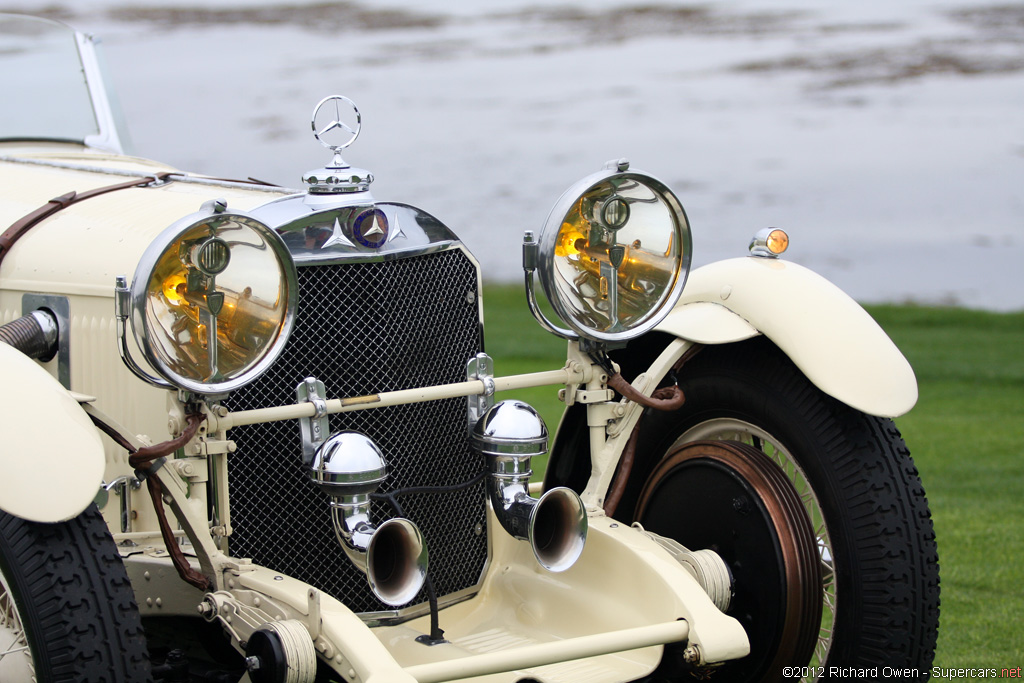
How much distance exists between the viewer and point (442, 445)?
3.12 m

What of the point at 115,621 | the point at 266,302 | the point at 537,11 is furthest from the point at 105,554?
the point at 537,11

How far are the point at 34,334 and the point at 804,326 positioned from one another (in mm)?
1880

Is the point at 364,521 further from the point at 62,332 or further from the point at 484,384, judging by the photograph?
the point at 62,332

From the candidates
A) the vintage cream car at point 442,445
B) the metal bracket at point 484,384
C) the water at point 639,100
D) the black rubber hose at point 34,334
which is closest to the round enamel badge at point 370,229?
the vintage cream car at point 442,445

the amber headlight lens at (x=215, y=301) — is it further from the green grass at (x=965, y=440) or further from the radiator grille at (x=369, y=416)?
the green grass at (x=965, y=440)

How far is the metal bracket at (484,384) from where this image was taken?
117 inches

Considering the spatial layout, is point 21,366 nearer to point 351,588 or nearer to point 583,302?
point 351,588

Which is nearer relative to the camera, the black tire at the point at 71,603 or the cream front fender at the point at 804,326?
the black tire at the point at 71,603

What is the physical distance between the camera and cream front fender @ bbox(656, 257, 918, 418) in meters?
2.92

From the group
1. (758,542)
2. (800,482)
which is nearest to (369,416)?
(758,542)

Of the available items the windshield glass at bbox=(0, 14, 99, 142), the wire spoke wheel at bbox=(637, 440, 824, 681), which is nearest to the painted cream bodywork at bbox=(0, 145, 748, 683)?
the wire spoke wheel at bbox=(637, 440, 824, 681)

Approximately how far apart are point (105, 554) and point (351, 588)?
80 cm

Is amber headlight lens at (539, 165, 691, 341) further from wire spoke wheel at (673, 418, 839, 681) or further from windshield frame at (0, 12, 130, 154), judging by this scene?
windshield frame at (0, 12, 130, 154)

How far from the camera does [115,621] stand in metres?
2.34
